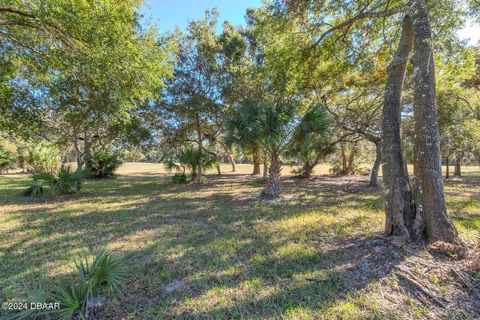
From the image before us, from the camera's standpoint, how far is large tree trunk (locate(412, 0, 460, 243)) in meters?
3.09

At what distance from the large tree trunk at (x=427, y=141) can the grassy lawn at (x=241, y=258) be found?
0.62m

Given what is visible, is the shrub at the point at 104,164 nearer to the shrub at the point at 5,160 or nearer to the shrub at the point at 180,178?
the shrub at the point at 180,178

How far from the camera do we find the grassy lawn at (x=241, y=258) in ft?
7.02

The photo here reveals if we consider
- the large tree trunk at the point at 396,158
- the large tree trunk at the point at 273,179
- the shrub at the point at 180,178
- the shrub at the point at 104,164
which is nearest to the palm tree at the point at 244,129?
the large tree trunk at the point at 273,179

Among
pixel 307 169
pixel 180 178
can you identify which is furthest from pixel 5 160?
pixel 307 169

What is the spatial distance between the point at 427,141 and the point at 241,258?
3287mm

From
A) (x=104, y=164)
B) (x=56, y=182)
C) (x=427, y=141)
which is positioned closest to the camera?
(x=427, y=141)

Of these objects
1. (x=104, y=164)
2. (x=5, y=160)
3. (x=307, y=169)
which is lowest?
(x=307, y=169)

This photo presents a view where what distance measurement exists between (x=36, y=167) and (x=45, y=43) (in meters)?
5.19

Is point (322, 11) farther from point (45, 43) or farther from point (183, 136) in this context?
point (183, 136)

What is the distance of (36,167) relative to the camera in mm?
8203

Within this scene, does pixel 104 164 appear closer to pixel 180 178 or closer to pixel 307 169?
pixel 180 178

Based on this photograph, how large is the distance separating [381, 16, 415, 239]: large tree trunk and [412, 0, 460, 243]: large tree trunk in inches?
6.4

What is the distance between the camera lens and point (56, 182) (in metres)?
7.99
